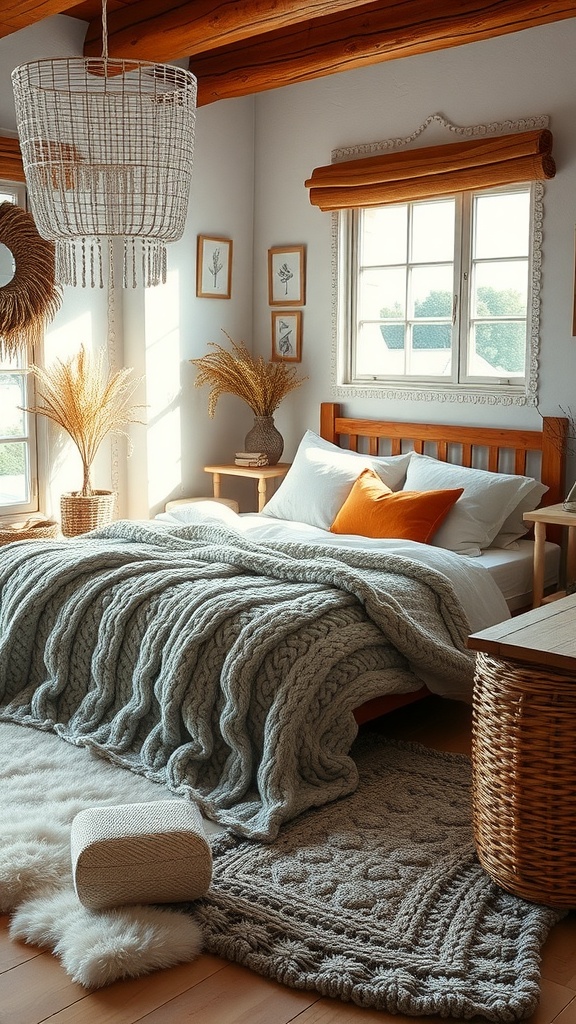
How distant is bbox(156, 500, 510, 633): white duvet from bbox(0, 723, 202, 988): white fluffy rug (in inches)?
44.2

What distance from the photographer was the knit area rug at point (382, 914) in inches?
82.1

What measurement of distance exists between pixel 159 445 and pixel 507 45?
248 centimetres

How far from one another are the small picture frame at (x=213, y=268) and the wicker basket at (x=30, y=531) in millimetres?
1484

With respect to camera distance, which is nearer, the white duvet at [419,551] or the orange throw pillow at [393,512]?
the white duvet at [419,551]

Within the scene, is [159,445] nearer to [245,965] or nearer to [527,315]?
[527,315]

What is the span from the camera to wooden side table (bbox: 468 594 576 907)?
89.9 inches

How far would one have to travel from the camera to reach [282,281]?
560 cm

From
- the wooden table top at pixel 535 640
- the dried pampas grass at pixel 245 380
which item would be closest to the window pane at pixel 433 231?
the dried pampas grass at pixel 245 380

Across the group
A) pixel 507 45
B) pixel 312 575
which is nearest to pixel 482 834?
pixel 312 575

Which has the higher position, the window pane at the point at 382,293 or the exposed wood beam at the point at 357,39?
the exposed wood beam at the point at 357,39

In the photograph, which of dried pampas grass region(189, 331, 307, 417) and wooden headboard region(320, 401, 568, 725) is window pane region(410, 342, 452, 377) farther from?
dried pampas grass region(189, 331, 307, 417)

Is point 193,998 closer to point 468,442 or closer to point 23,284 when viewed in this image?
point 468,442

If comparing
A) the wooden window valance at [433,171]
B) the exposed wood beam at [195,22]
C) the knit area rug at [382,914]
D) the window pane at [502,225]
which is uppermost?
the exposed wood beam at [195,22]

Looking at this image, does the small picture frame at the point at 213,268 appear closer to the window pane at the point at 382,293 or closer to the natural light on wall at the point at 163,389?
the natural light on wall at the point at 163,389
